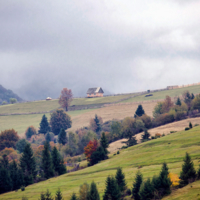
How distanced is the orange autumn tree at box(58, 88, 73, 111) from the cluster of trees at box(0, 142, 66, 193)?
94.1 meters

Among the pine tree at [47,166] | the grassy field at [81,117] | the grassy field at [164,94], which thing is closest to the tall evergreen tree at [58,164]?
the pine tree at [47,166]

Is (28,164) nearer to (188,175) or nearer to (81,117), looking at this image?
(188,175)

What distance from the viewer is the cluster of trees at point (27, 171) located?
7031cm

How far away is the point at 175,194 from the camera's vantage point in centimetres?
3222

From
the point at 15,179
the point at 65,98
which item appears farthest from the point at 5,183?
the point at 65,98

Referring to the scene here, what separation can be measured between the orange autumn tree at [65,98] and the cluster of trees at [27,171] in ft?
309

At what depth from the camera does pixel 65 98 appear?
18250 centimetres

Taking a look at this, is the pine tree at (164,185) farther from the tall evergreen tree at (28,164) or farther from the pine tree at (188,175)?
the tall evergreen tree at (28,164)

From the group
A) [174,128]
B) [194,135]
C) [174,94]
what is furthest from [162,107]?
[194,135]

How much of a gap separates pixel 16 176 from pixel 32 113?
107357 millimetres

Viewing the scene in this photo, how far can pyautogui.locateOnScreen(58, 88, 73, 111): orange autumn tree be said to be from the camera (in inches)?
7126

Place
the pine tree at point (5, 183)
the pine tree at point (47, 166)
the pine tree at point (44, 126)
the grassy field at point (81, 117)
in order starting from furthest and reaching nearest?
the pine tree at point (44, 126) < the grassy field at point (81, 117) < the pine tree at point (47, 166) < the pine tree at point (5, 183)

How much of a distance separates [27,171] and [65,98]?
10295 centimetres

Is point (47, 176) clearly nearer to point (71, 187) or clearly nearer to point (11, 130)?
point (71, 187)
